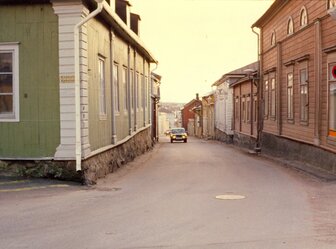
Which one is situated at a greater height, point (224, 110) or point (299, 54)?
point (299, 54)

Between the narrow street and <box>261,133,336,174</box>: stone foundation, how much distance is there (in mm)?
2245

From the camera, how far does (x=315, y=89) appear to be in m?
18.9

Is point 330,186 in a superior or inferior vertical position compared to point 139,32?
inferior

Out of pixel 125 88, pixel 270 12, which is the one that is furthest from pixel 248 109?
pixel 125 88

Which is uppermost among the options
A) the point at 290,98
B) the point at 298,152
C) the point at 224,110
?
the point at 290,98

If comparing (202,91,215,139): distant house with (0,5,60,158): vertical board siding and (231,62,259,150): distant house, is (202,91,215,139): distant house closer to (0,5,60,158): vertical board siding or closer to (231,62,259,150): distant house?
(231,62,259,150): distant house

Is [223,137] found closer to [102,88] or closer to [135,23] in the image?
[135,23]

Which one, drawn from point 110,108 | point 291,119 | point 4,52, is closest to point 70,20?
point 4,52

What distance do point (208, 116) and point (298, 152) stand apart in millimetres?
47858

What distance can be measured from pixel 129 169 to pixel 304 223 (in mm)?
10832

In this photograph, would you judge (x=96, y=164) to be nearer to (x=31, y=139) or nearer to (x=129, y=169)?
(x=31, y=139)

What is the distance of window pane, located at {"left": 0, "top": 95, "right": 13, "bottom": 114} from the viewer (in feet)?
44.5

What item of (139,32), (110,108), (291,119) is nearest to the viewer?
(110,108)

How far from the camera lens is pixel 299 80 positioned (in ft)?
70.4
